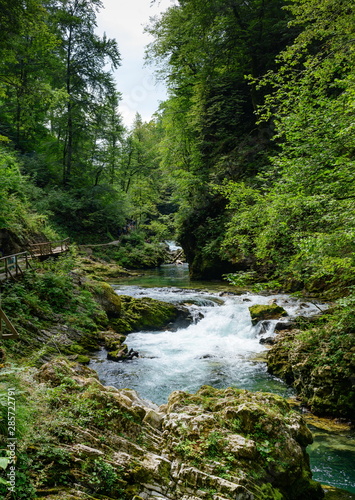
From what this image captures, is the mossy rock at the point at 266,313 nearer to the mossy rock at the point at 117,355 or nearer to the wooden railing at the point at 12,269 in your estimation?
the mossy rock at the point at 117,355

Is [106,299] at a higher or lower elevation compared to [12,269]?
lower

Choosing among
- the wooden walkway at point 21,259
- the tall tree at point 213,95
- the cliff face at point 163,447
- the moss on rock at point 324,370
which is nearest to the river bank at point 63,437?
the cliff face at point 163,447

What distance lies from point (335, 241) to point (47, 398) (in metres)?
5.38

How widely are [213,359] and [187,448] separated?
643cm

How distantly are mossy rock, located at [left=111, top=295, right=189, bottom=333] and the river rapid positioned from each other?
0.38 metres

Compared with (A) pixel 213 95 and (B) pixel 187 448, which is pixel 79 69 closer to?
(A) pixel 213 95

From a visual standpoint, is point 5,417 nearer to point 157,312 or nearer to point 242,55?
point 157,312

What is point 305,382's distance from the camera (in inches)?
279

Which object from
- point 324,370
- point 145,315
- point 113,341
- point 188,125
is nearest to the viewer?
point 324,370

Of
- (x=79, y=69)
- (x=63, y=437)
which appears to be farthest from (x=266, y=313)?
(x=79, y=69)

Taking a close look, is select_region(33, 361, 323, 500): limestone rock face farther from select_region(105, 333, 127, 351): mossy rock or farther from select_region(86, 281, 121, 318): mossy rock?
select_region(86, 281, 121, 318): mossy rock

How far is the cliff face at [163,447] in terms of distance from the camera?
2906 mm

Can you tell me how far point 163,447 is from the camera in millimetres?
3939

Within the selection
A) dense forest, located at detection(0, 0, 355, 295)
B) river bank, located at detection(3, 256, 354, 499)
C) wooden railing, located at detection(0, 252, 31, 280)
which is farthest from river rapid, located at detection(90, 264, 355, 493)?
wooden railing, located at detection(0, 252, 31, 280)
